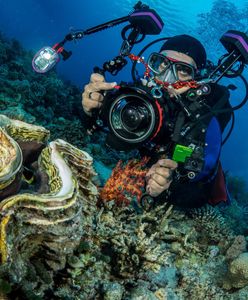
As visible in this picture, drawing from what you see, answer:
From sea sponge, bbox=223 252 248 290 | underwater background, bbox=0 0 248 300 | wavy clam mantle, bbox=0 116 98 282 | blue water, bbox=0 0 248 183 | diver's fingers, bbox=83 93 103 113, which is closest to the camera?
wavy clam mantle, bbox=0 116 98 282

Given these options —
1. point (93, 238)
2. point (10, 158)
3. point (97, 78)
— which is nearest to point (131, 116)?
point (97, 78)

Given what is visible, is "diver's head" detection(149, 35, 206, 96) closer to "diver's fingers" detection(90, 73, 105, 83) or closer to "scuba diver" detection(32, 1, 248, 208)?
"scuba diver" detection(32, 1, 248, 208)

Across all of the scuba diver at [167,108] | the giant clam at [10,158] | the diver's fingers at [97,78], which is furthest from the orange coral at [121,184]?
the giant clam at [10,158]

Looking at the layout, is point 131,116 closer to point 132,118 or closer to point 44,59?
point 132,118

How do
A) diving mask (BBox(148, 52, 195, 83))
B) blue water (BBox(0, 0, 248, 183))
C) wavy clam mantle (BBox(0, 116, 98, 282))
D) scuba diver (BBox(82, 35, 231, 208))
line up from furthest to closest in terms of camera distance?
1. blue water (BBox(0, 0, 248, 183))
2. diving mask (BBox(148, 52, 195, 83))
3. scuba diver (BBox(82, 35, 231, 208))
4. wavy clam mantle (BBox(0, 116, 98, 282))

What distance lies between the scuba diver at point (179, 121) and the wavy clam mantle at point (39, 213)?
152 cm

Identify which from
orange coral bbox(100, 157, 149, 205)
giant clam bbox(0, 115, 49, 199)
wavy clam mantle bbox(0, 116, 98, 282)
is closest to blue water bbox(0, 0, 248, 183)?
orange coral bbox(100, 157, 149, 205)

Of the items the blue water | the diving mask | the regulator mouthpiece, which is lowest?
the regulator mouthpiece

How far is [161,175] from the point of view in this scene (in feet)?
10.8

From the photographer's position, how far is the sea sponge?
3.60 meters

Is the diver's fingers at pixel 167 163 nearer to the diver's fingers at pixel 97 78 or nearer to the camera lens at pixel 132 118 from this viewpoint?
the camera lens at pixel 132 118

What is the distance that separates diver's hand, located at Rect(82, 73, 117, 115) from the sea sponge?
256cm

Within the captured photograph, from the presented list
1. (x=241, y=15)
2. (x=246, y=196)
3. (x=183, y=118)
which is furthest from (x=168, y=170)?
(x=241, y=15)

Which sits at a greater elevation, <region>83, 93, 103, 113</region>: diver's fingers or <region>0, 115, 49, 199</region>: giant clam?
<region>83, 93, 103, 113</region>: diver's fingers
